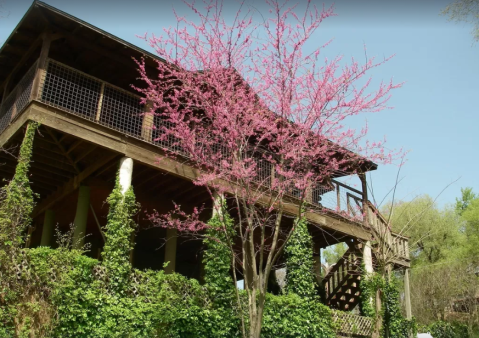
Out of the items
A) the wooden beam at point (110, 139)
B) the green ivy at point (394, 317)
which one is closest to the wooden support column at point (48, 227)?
the wooden beam at point (110, 139)

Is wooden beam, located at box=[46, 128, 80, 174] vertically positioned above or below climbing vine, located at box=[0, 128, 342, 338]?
above

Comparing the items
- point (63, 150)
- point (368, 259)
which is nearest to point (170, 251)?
point (63, 150)

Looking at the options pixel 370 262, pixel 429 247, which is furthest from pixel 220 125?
pixel 429 247

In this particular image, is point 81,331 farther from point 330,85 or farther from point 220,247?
point 330,85

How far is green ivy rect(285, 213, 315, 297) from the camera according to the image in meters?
13.9

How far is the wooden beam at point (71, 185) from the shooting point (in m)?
12.5

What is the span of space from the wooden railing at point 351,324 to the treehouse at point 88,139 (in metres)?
0.04

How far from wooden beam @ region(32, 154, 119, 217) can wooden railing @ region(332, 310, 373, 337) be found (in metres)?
7.80

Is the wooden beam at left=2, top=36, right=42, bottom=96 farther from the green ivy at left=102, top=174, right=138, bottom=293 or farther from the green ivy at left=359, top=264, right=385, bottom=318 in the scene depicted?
the green ivy at left=359, top=264, right=385, bottom=318

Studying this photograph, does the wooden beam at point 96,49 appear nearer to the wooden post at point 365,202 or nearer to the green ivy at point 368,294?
the wooden post at point 365,202

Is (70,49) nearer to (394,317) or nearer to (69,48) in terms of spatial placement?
(69,48)

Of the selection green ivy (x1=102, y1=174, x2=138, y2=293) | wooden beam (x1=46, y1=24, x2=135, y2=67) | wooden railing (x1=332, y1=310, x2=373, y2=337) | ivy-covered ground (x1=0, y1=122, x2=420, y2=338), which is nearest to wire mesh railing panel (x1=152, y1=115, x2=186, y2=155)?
wooden beam (x1=46, y1=24, x2=135, y2=67)

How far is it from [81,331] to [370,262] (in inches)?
414

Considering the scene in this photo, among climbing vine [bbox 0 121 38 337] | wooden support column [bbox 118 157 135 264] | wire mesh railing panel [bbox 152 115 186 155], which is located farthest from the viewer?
wire mesh railing panel [bbox 152 115 186 155]
